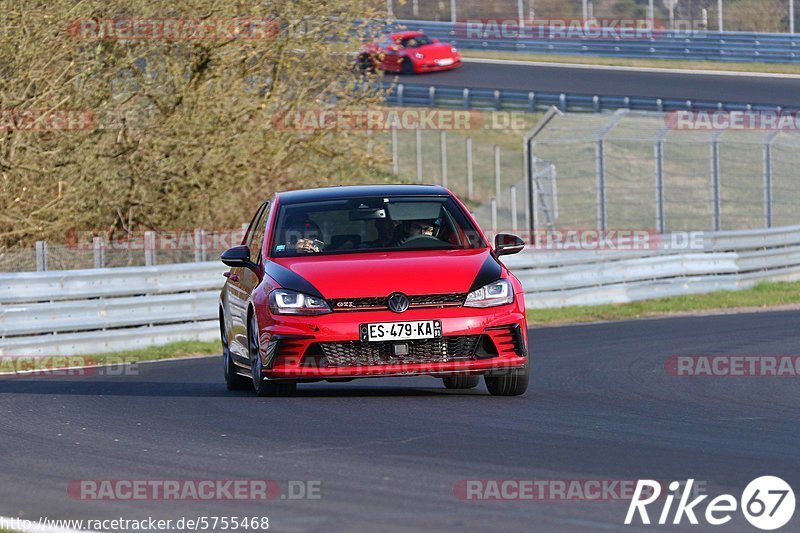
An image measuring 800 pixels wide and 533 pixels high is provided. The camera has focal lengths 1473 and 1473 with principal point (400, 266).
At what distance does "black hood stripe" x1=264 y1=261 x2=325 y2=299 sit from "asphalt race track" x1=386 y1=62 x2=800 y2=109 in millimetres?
29052

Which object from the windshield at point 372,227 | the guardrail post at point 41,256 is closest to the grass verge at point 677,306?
the guardrail post at point 41,256

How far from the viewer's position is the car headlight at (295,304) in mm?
9719

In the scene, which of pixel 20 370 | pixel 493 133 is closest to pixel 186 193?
pixel 20 370

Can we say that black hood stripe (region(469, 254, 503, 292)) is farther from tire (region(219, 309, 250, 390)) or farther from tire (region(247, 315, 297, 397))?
tire (region(219, 309, 250, 390))

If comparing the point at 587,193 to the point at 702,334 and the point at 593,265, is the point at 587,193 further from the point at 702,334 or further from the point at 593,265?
the point at 702,334

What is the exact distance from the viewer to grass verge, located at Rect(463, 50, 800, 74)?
44.2 meters

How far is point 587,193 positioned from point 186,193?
51.4 ft

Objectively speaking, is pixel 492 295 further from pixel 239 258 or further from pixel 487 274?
pixel 239 258

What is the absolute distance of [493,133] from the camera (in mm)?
45406

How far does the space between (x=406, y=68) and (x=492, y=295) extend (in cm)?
3938

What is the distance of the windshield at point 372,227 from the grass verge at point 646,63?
34.5m

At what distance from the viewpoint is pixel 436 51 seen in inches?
1903

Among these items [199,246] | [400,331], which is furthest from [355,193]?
[199,246]

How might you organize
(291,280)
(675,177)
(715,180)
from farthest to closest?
(675,177) < (715,180) < (291,280)
